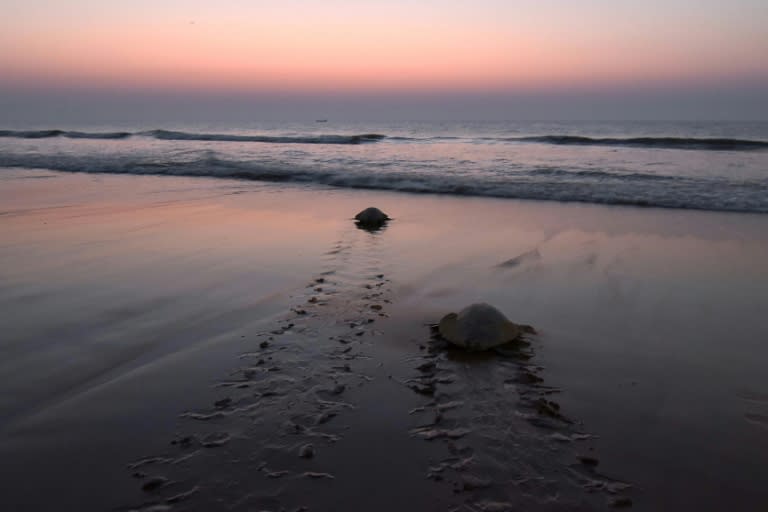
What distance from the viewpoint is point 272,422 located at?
298 centimetres

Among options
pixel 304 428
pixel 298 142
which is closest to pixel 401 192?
pixel 304 428

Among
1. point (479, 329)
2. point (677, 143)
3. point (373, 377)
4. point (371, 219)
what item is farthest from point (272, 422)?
point (677, 143)

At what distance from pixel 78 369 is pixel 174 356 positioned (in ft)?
2.11

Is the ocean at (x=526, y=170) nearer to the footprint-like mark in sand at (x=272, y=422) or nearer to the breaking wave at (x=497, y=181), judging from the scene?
the breaking wave at (x=497, y=181)

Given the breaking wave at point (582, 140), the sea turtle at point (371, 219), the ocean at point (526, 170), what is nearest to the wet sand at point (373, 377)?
the sea turtle at point (371, 219)

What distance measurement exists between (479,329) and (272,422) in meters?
1.85

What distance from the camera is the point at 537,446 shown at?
2824 mm

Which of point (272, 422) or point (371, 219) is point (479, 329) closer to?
point (272, 422)

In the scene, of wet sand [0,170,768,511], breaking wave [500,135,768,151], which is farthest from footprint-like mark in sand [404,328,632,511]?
breaking wave [500,135,768,151]

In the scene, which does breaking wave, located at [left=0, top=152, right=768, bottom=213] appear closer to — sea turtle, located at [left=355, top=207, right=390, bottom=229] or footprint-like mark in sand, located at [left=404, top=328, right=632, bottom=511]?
sea turtle, located at [left=355, top=207, right=390, bottom=229]

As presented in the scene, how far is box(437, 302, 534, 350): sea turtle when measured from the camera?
13.3 feet

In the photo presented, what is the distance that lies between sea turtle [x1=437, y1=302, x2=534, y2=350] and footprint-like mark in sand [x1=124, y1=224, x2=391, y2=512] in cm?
70

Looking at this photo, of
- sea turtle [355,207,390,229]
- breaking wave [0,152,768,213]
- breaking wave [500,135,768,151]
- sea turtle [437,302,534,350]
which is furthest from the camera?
breaking wave [500,135,768,151]

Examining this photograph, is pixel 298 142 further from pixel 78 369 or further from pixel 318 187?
pixel 78 369
